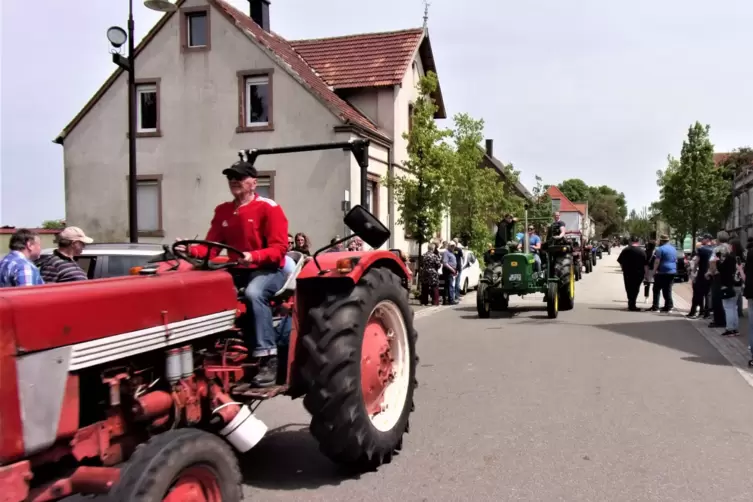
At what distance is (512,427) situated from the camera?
5633 millimetres

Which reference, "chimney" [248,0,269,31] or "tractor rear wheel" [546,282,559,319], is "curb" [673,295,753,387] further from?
"chimney" [248,0,269,31]

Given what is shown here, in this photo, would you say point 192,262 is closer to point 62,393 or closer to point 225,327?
point 225,327

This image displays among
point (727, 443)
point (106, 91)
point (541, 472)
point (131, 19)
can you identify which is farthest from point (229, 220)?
point (106, 91)

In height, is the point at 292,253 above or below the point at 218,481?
above

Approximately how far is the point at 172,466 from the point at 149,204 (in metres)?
19.0

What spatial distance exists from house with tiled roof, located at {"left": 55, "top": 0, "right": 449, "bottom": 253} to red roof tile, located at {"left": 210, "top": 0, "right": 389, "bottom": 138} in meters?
0.06

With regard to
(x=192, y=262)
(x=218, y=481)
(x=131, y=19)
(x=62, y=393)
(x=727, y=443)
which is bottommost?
(x=727, y=443)

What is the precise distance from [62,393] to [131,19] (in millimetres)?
9622

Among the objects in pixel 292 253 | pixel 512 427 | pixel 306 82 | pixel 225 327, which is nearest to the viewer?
pixel 225 327

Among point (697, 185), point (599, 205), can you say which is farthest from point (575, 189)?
point (697, 185)

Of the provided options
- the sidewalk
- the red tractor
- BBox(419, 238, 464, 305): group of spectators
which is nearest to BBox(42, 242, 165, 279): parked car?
the red tractor

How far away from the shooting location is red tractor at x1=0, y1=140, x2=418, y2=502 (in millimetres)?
2602

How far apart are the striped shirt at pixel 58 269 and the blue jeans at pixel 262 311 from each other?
106 inches

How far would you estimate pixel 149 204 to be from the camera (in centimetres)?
2059
